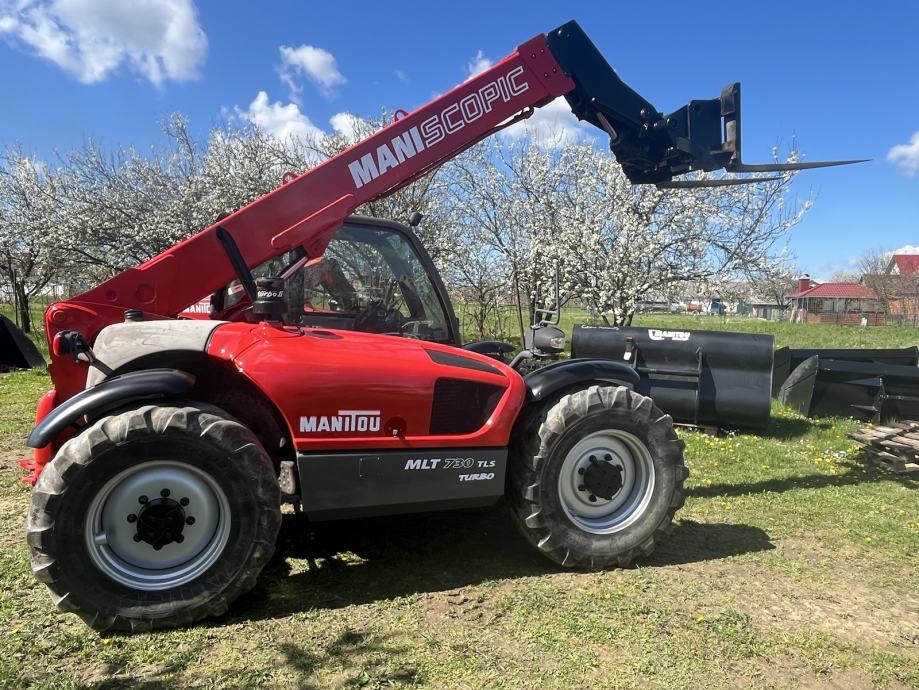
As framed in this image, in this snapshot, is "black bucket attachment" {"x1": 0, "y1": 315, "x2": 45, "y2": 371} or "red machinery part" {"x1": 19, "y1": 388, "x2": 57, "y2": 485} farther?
"black bucket attachment" {"x1": 0, "y1": 315, "x2": 45, "y2": 371}

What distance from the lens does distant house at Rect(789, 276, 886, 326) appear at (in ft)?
175

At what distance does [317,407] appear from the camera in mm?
3115

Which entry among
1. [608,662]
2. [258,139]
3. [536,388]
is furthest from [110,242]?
[608,662]

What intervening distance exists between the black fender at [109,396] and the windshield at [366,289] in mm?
1040

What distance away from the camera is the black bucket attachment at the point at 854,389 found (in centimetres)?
779

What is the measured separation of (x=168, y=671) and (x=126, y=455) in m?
0.93

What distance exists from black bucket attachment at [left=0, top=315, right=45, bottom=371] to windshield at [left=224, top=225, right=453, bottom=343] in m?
1.12

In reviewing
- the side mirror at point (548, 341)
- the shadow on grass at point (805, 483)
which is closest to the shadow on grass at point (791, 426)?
the shadow on grass at point (805, 483)

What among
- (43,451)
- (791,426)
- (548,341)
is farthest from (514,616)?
(791,426)

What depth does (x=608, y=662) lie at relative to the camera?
2.78 metres

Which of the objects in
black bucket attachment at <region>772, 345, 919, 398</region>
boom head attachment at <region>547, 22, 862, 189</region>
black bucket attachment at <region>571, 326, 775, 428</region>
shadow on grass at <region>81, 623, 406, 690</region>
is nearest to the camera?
shadow on grass at <region>81, 623, 406, 690</region>

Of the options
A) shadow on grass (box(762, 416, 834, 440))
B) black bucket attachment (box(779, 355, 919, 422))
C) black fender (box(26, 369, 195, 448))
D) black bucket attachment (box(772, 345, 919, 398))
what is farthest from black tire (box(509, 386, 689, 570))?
black bucket attachment (box(772, 345, 919, 398))

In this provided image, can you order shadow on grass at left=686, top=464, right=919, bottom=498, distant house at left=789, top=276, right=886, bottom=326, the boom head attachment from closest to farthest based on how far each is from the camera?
the boom head attachment → shadow on grass at left=686, top=464, right=919, bottom=498 → distant house at left=789, top=276, right=886, bottom=326

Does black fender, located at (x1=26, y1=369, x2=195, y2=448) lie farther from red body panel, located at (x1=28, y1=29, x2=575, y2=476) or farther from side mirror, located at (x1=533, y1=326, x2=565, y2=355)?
side mirror, located at (x1=533, y1=326, x2=565, y2=355)
